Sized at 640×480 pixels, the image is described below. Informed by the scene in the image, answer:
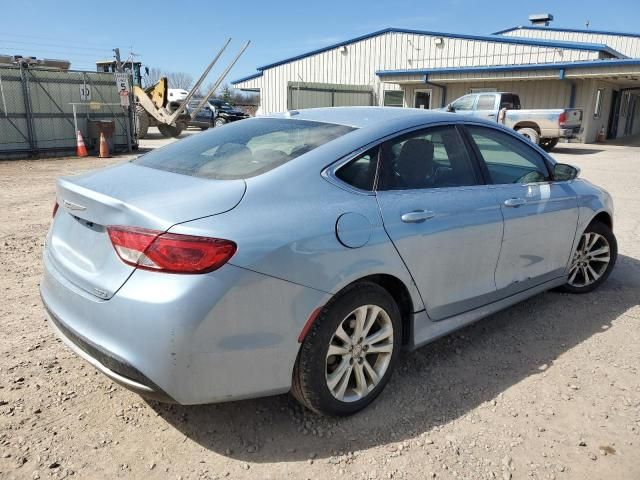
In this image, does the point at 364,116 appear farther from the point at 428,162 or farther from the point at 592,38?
the point at 592,38

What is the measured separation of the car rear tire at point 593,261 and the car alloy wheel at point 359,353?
2.41 m

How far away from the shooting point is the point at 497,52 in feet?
83.4

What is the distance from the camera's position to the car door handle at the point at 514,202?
11.2ft

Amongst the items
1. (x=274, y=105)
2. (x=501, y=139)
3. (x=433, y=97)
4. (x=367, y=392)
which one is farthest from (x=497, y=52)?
(x=367, y=392)

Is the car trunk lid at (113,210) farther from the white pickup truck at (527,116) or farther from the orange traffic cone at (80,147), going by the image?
the white pickup truck at (527,116)

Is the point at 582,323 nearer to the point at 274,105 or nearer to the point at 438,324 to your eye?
the point at 438,324

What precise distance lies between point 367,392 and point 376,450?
0.33 metres

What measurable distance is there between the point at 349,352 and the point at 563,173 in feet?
8.43

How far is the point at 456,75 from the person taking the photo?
2536 cm

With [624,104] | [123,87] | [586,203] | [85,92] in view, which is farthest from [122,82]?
[624,104]

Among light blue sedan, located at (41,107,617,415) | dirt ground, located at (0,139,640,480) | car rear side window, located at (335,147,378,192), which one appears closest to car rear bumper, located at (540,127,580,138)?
dirt ground, located at (0,139,640,480)

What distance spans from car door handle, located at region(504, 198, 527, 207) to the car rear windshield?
1230mm

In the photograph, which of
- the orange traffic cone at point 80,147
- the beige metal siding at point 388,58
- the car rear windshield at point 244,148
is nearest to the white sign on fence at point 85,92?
the orange traffic cone at point 80,147

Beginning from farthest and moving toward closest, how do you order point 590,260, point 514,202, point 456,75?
point 456,75
point 590,260
point 514,202
